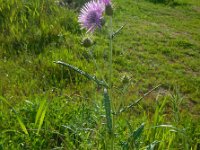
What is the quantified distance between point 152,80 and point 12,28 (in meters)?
1.87

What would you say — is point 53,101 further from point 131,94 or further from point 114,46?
point 114,46

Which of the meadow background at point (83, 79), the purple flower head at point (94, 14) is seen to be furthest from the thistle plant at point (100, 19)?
the meadow background at point (83, 79)

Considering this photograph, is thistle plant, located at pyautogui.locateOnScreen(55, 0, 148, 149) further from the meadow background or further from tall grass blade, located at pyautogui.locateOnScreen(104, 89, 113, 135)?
the meadow background

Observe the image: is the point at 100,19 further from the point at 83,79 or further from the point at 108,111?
the point at 83,79

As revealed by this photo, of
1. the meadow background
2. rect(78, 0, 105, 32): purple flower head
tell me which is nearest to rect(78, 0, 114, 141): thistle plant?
rect(78, 0, 105, 32): purple flower head

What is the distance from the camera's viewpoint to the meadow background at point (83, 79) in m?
2.91

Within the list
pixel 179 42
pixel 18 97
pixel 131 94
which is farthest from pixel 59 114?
pixel 179 42

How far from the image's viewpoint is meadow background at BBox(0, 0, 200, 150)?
2.91 metres

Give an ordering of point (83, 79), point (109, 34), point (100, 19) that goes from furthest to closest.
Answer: point (83, 79)
point (100, 19)
point (109, 34)

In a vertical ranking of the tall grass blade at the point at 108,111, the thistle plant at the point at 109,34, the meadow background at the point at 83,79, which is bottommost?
the meadow background at the point at 83,79

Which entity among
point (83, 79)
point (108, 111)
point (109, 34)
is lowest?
point (83, 79)

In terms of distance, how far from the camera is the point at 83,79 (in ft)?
14.4

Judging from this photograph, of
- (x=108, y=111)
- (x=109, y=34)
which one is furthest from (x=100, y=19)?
(x=108, y=111)

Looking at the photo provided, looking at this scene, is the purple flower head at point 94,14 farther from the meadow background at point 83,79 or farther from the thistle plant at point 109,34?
the meadow background at point 83,79
